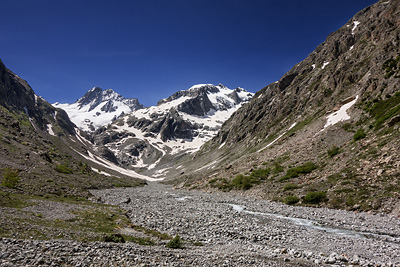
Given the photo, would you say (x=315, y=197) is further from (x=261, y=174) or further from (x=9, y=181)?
(x=9, y=181)

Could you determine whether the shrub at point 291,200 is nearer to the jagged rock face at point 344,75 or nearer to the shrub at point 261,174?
the shrub at point 261,174

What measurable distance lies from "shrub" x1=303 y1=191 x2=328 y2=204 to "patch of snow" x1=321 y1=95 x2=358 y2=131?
4127cm

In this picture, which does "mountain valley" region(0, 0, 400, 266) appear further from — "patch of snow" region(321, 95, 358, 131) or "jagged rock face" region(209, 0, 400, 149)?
"jagged rock face" region(209, 0, 400, 149)

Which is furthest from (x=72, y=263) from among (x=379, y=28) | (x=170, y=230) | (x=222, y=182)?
(x=379, y=28)

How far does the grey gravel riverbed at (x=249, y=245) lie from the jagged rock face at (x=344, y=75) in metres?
55.1

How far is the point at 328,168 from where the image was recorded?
4569cm

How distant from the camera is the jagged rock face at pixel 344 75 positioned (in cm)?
7538

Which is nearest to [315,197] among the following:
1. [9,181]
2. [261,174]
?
[261,174]

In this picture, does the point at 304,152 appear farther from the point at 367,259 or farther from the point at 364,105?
the point at 367,259

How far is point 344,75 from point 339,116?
115 ft

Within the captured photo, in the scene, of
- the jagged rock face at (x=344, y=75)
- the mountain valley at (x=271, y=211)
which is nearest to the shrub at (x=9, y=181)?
the mountain valley at (x=271, y=211)

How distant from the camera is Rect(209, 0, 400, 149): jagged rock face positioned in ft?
247

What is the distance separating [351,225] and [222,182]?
1904 inches

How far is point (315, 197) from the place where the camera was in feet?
123
